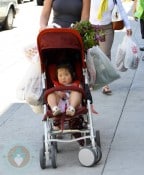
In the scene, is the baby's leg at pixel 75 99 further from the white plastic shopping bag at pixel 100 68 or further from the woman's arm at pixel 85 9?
the woman's arm at pixel 85 9

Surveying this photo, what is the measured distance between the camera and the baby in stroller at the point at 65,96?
16.5 feet

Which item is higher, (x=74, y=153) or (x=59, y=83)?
(x=59, y=83)

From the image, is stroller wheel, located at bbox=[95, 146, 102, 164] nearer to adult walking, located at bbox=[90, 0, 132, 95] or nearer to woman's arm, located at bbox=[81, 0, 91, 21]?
woman's arm, located at bbox=[81, 0, 91, 21]

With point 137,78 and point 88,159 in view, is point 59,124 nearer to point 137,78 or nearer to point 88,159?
point 88,159

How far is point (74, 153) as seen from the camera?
5.44 meters

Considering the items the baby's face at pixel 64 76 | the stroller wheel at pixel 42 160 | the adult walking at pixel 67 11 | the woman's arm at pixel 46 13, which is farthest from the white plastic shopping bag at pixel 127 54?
the stroller wheel at pixel 42 160

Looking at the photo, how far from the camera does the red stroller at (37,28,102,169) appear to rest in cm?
501

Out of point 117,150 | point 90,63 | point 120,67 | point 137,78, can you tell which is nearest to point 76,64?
point 90,63

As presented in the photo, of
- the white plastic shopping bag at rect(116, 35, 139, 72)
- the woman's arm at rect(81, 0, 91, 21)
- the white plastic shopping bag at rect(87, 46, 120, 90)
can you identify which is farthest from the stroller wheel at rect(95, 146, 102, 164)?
the white plastic shopping bag at rect(116, 35, 139, 72)

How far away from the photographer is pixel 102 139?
5.85 m

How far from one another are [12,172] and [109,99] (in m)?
2.90

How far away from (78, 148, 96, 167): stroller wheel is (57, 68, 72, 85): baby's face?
0.74 metres

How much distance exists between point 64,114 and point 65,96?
0.95 feet

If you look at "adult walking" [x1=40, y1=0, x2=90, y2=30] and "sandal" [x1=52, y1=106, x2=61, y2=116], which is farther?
"adult walking" [x1=40, y1=0, x2=90, y2=30]
